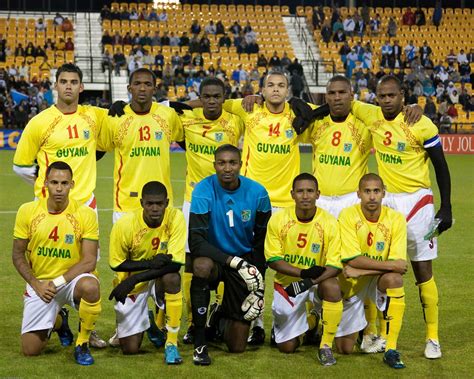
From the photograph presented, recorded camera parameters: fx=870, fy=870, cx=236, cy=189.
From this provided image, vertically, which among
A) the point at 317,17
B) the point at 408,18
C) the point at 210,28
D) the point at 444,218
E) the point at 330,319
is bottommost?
the point at 330,319

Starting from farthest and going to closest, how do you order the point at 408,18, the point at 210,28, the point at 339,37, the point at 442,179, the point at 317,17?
1. the point at 408,18
2. the point at 317,17
3. the point at 339,37
4. the point at 210,28
5. the point at 442,179

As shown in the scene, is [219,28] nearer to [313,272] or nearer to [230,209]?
[230,209]

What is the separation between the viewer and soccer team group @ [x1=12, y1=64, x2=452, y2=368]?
21.5 feet

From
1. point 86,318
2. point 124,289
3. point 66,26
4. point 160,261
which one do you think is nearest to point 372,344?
point 160,261

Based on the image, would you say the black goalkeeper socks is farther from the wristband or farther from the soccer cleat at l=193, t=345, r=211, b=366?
the wristband

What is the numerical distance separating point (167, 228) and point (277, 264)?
0.90 m

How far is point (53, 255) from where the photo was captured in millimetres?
6605

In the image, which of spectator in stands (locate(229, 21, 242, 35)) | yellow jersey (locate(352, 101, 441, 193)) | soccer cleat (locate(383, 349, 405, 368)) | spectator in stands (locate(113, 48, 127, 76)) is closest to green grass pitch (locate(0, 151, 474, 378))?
soccer cleat (locate(383, 349, 405, 368))

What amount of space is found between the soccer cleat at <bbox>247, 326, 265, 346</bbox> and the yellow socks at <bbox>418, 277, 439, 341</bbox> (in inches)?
52.5

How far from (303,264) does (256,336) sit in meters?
0.79

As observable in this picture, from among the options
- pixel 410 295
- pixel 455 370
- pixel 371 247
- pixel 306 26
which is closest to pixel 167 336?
pixel 371 247

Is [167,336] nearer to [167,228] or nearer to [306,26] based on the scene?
[167,228]

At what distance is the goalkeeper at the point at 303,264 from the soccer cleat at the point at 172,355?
861 mm

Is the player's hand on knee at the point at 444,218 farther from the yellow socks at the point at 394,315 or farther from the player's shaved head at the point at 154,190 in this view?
the player's shaved head at the point at 154,190
